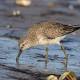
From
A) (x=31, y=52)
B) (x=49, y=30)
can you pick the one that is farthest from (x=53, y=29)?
(x=31, y=52)

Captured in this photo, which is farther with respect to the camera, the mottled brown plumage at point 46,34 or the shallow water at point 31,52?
the mottled brown plumage at point 46,34

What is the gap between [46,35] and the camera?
11.1 m

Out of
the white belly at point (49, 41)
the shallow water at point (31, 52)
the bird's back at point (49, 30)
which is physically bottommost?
the shallow water at point (31, 52)

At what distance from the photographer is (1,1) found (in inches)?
862

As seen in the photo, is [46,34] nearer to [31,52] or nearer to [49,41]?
[49,41]

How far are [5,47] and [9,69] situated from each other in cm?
226

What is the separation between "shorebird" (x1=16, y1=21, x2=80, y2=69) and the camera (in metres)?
11.0

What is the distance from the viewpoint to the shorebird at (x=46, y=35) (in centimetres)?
1099

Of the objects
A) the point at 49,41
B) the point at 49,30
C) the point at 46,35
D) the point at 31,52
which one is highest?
the point at 49,30

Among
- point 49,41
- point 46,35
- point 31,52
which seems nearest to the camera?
point 49,41

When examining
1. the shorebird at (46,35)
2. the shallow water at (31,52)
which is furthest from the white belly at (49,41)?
the shallow water at (31,52)

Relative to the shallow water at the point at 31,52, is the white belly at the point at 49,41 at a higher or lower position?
higher

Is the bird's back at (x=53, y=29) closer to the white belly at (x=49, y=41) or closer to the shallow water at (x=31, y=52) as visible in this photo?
the white belly at (x=49, y=41)

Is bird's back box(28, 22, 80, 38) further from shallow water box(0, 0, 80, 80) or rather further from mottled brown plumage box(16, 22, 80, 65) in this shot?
shallow water box(0, 0, 80, 80)
